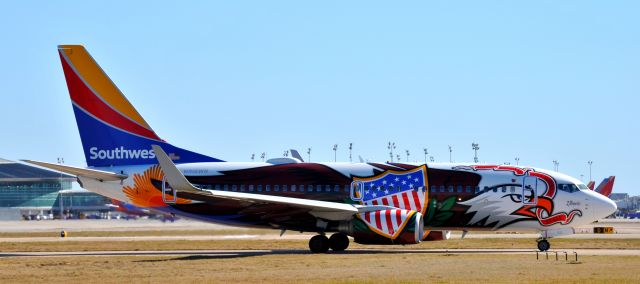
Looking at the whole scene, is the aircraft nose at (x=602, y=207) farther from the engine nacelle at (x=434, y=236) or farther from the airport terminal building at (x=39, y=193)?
the airport terminal building at (x=39, y=193)

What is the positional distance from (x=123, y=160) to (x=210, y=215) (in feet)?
15.8

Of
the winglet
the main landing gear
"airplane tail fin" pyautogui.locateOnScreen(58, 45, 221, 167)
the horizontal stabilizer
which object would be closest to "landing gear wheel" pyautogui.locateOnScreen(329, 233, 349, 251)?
the main landing gear

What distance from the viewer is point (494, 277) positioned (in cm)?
3022

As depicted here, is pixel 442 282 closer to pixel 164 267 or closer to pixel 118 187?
pixel 164 267

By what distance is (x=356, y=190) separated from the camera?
45531 millimetres

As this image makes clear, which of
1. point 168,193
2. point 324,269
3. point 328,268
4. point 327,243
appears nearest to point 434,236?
point 327,243

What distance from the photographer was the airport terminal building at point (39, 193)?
166012 millimetres

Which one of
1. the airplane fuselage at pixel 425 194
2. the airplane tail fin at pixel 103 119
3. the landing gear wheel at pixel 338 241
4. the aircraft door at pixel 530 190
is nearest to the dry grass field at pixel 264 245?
the airplane fuselage at pixel 425 194

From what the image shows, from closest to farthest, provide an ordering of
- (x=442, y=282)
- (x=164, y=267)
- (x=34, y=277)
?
(x=442, y=282), (x=34, y=277), (x=164, y=267)

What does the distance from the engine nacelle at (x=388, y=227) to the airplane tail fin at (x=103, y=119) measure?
936 cm

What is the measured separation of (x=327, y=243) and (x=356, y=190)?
287 centimetres

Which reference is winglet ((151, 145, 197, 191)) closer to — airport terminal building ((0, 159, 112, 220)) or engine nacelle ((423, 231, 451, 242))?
engine nacelle ((423, 231, 451, 242))

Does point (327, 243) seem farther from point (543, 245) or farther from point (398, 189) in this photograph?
point (543, 245)

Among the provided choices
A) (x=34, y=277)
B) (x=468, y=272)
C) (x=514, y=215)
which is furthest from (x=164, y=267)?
(x=514, y=215)
